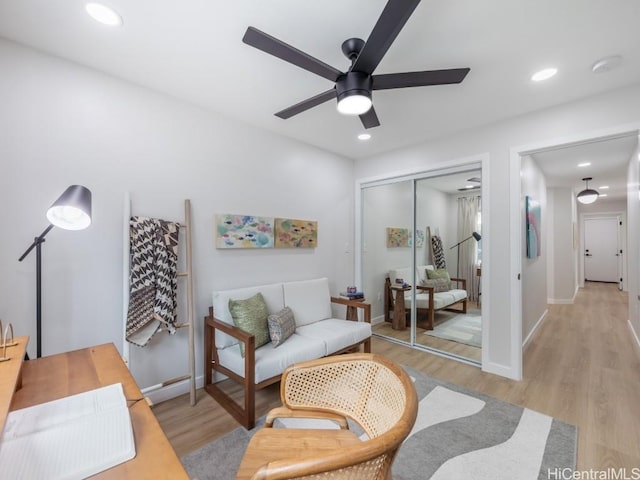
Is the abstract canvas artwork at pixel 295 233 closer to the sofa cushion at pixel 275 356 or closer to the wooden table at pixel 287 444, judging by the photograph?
the sofa cushion at pixel 275 356

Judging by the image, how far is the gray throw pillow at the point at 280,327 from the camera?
97.4 inches

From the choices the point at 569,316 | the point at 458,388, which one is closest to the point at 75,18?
the point at 458,388

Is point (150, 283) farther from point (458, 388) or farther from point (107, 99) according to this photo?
point (458, 388)

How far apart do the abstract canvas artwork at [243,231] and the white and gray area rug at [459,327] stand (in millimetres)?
2515

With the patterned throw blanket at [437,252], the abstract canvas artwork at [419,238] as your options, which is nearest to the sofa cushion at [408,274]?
the patterned throw blanket at [437,252]

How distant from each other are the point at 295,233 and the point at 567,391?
298 centimetres

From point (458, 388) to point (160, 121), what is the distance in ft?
11.5

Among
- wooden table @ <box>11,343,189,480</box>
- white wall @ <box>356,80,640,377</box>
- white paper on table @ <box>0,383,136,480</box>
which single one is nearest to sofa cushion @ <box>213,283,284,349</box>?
wooden table @ <box>11,343,189,480</box>

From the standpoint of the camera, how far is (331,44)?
71.8 inches

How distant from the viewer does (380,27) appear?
4.16 ft

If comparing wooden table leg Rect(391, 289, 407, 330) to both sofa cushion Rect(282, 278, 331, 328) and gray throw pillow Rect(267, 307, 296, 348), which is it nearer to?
sofa cushion Rect(282, 278, 331, 328)

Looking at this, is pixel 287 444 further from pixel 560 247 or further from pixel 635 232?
pixel 560 247

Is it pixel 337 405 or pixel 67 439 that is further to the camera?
pixel 337 405

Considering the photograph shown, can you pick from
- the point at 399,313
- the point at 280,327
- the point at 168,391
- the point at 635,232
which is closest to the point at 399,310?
the point at 399,313
